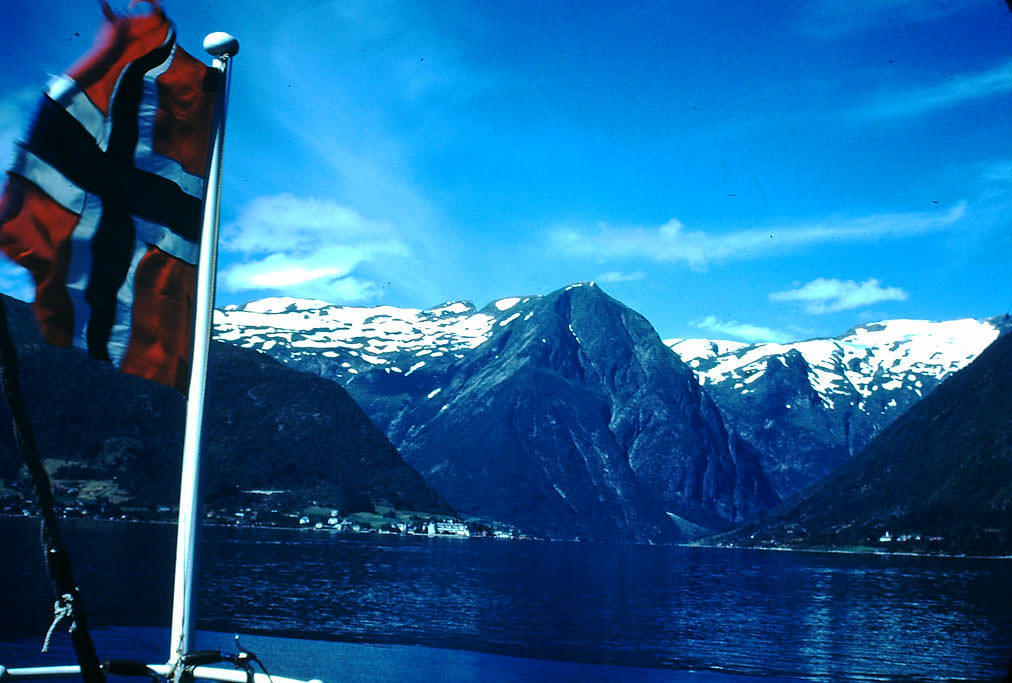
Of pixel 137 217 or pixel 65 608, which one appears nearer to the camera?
pixel 65 608

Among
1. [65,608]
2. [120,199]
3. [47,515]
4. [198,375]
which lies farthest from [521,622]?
[47,515]

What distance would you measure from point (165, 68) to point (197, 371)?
364 cm

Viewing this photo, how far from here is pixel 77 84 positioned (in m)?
9.44

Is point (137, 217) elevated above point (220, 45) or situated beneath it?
situated beneath

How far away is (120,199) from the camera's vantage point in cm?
1003

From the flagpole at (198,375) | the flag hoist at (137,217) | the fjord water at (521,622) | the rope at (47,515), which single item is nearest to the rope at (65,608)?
the rope at (47,515)

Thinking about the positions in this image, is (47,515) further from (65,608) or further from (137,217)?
(137,217)

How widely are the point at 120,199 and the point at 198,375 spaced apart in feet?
7.11

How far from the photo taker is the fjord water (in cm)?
7575

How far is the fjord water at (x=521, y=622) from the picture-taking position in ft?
249

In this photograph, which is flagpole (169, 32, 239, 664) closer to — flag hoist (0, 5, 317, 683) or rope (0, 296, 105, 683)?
flag hoist (0, 5, 317, 683)

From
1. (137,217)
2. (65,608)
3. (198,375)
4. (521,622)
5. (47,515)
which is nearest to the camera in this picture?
(47,515)

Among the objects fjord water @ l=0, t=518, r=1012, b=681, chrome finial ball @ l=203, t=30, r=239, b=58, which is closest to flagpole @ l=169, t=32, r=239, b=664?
chrome finial ball @ l=203, t=30, r=239, b=58

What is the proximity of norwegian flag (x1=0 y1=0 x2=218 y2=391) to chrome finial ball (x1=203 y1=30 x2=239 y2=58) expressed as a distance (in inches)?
10.1
